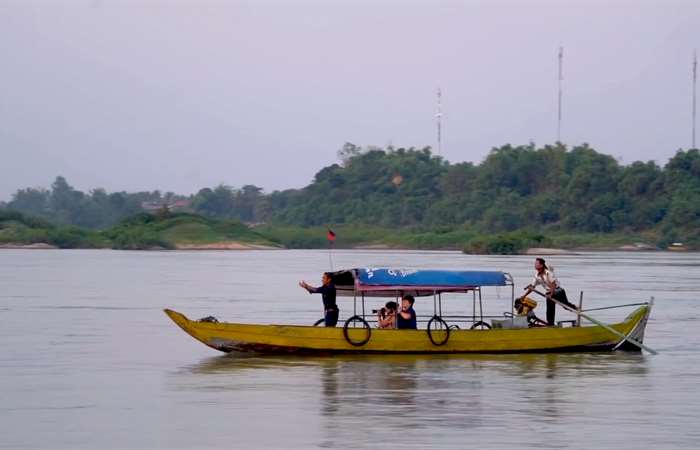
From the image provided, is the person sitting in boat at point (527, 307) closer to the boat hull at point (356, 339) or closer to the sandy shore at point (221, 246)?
the boat hull at point (356, 339)

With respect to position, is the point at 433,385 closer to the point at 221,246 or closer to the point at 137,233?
the point at 137,233

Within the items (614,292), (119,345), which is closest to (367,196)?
(614,292)

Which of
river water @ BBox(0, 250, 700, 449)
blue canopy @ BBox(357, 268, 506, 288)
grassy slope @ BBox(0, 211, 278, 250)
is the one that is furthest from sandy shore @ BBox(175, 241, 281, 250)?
blue canopy @ BBox(357, 268, 506, 288)

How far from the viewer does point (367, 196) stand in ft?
430

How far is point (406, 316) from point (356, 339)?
102 centimetres

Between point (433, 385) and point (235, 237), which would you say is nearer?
point (433, 385)

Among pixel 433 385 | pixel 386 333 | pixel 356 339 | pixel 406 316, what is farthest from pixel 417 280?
pixel 433 385

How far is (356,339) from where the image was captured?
22656mm

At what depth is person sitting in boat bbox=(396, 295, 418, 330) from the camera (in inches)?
903

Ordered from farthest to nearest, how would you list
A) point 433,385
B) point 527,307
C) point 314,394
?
point 527,307 < point 433,385 < point 314,394

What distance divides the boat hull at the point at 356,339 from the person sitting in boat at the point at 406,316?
0.27 metres

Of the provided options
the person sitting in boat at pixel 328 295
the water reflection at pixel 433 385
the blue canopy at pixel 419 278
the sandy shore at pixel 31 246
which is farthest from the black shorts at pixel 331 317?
the sandy shore at pixel 31 246

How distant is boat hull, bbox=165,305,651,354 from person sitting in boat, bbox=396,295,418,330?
0.27 m

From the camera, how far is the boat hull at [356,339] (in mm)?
22750
